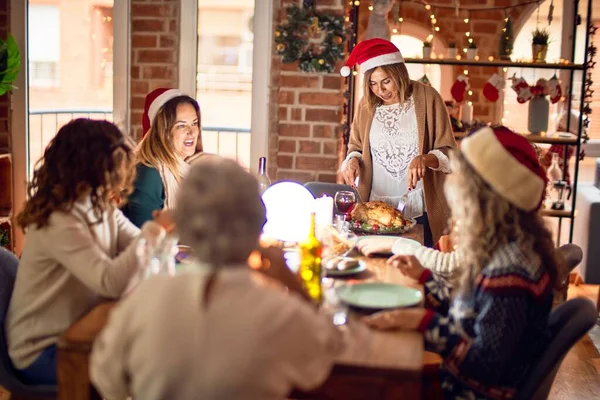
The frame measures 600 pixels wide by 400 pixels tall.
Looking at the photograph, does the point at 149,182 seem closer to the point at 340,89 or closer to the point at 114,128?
the point at 114,128

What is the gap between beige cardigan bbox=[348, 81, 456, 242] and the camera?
3.53 m

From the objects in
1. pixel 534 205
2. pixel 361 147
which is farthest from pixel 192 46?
pixel 534 205

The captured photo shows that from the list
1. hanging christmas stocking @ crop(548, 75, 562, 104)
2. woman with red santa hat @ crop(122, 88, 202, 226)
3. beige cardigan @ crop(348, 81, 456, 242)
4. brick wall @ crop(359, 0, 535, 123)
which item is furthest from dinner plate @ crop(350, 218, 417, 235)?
brick wall @ crop(359, 0, 535, 123)

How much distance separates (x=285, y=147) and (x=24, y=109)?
4.67 feet

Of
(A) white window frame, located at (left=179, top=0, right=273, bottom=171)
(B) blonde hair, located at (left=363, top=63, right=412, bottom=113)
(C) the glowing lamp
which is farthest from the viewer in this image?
(A) white window frame, located at (left=179, top=0, right=273, bottom=171)

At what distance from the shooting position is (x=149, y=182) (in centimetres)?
296

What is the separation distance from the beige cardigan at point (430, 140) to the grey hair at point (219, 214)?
2.05 metres

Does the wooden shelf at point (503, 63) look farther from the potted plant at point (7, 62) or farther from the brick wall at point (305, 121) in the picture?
the potted plant at point (7, 62)

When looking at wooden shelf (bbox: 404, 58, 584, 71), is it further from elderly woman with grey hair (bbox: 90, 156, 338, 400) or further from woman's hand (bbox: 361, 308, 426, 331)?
elderly woman with grey hair (bbox: 90, 156, 338, 400)

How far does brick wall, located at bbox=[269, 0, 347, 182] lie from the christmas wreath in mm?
62

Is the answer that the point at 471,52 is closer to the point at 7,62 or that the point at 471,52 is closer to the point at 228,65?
the point at 228,65

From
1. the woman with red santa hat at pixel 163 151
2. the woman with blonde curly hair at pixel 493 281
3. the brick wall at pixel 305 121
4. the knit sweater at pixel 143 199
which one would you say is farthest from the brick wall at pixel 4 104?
the woman with blonde curly hair at pixel 493 281

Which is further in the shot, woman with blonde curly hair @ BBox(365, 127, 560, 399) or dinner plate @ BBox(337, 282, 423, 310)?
dinner plate @ BBox(337, 282, 423, 310)

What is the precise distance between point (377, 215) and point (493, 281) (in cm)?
114
